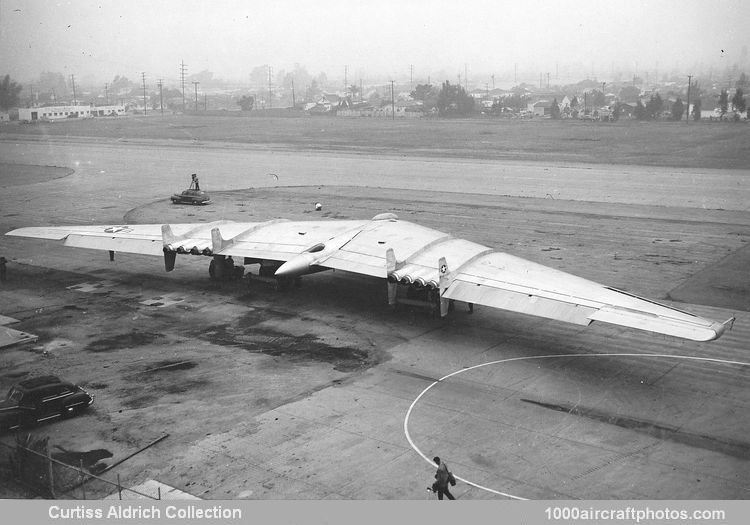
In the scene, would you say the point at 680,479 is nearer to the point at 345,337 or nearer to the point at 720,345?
the point at 720,345

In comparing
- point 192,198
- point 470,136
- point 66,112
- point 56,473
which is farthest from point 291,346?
point 66,112

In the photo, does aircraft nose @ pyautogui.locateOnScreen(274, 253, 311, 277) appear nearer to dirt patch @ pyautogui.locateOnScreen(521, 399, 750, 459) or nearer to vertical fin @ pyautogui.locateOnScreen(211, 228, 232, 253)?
vertical fin @ pyautogui.locateOnScreen(211, 228, 232, 253)

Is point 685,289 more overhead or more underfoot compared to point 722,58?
more underfoot

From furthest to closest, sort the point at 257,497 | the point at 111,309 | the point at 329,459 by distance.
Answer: the point at 111,309 < the point at 329,459 < the point at 257,497

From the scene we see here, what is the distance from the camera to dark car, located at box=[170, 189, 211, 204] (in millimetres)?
65000

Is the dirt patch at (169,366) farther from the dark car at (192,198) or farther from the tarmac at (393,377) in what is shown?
the dark car at (192,198)

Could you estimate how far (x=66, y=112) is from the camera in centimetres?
13125

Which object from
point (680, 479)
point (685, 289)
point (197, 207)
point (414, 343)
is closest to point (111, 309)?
point (414, 343)

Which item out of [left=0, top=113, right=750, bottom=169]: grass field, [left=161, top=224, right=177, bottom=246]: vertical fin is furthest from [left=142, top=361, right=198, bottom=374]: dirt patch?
[left=0, top=113, right=750, bottom=169]: grass field

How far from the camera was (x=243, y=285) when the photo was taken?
36.6m

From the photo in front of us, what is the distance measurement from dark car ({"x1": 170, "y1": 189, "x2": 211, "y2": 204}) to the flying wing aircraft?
83.4 feet

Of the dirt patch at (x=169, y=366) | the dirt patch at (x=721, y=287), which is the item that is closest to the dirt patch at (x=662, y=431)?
the dirt patch at (x=169, y=366)
